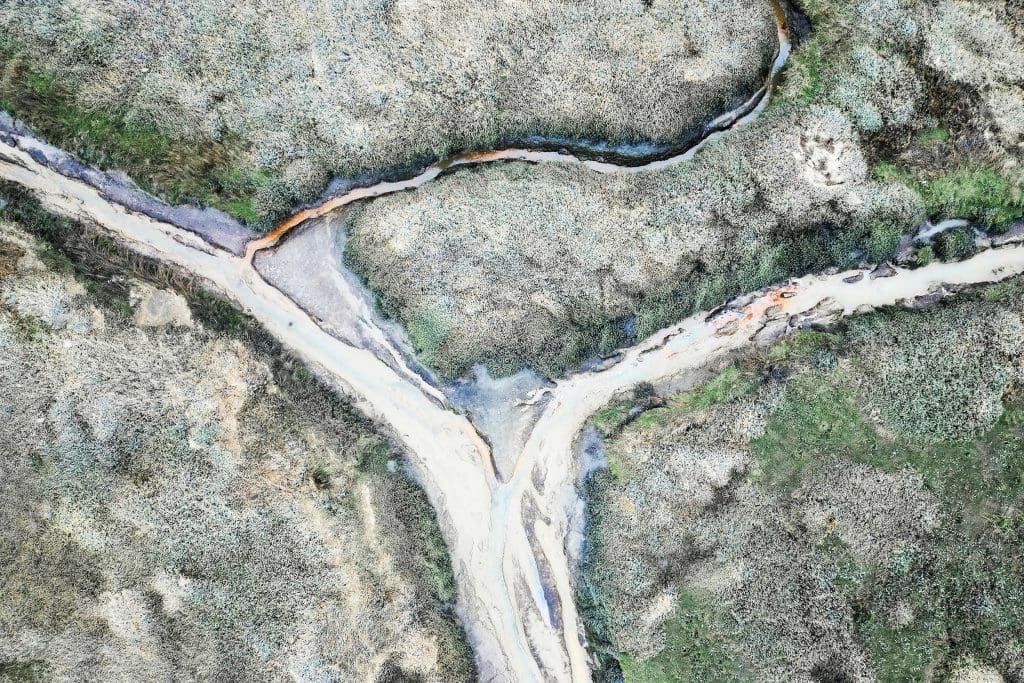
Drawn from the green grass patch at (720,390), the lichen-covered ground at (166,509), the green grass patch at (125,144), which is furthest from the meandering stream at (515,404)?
the green grass patch at (125,144)

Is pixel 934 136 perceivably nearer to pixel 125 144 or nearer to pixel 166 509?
pixel 125 144

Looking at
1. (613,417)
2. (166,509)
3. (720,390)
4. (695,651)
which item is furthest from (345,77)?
(695,651)

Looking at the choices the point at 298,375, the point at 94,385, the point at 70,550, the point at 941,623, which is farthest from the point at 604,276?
the point at 70,550

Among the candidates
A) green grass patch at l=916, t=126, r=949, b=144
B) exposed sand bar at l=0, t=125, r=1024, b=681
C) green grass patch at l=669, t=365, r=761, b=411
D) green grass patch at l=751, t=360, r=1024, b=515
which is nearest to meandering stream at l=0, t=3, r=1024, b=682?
exposed sand bar at l=0, t=125, r=1024, b=681

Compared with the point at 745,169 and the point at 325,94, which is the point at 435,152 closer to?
the point at 325,94

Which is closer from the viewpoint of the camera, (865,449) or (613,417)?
(865,449)

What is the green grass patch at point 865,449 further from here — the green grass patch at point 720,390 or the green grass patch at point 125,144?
the green grass patch at point 125,144

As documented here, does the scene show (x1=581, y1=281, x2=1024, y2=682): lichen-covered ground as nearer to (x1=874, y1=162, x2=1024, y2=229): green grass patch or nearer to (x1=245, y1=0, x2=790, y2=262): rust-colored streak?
(x1=874, y1=162, x2=1024, y2=229): green grass patch
